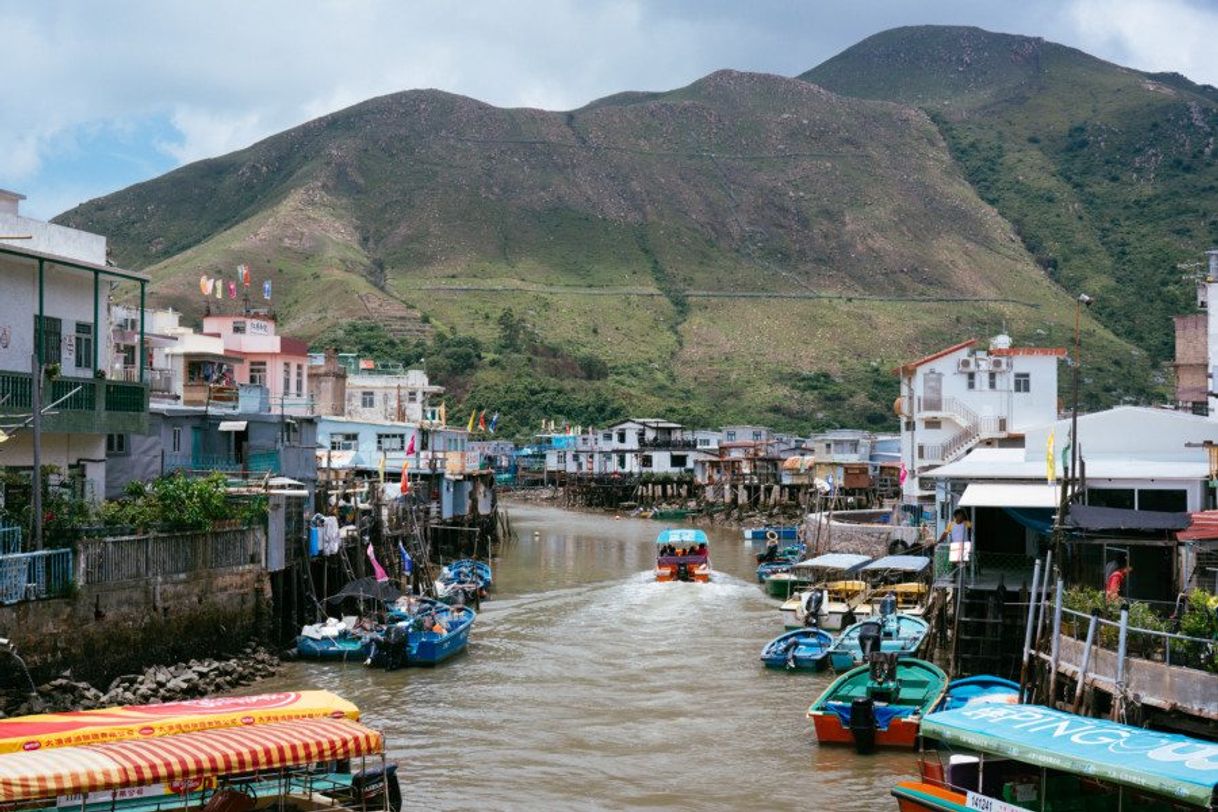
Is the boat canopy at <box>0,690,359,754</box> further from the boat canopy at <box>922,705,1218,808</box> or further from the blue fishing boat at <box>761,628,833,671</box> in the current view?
the blue fishing boat at <box>761,628,833,671</box>

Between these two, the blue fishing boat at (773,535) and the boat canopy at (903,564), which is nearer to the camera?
the boat canopy at (903,564)

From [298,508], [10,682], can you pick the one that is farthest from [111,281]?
[10,682]

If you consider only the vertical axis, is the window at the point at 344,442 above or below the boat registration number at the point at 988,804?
above

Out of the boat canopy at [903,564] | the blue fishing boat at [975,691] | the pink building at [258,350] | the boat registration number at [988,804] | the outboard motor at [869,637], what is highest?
the pink building at [258,350]

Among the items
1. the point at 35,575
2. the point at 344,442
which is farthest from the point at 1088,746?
the point at 344,442

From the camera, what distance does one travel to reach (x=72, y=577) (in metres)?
28.4

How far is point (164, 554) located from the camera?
105 ft

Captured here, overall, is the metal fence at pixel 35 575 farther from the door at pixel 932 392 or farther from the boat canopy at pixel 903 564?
the door at pixel 932 392

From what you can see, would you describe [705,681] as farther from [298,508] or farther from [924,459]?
[924,459]

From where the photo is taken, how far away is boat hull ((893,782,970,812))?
66.1ft

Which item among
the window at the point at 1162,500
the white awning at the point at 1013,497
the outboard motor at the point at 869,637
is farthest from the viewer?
the window at the point at 1162,500

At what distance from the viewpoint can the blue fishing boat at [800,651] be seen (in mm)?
36344

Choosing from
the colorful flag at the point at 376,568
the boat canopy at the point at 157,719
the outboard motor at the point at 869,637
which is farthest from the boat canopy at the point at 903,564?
the boat canopy at the point at 157,719

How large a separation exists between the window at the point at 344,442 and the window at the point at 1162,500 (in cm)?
4004
